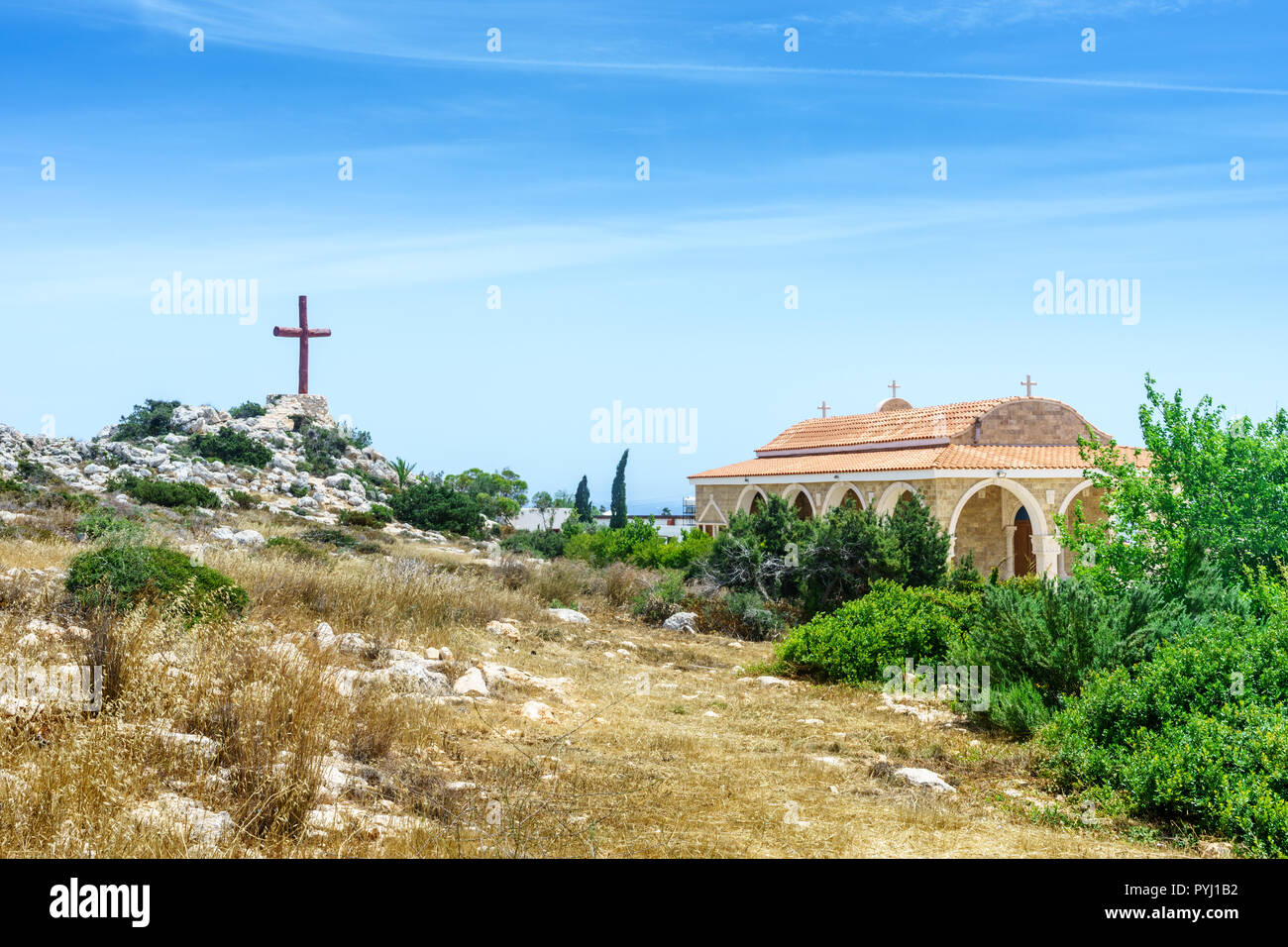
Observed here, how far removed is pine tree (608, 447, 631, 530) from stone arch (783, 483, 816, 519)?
12190 mm

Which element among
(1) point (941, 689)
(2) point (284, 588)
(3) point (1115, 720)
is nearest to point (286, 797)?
(3) point (1115, 720)

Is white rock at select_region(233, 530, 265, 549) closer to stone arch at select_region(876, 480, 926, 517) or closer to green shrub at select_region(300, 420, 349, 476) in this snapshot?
stone arch at select_region(876, 480, 926, 517)

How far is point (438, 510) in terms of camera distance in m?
33.7

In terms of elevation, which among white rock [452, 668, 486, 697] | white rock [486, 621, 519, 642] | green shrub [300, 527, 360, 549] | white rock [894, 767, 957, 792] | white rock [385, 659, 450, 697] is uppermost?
green shrub [300, 527, 360, 549]

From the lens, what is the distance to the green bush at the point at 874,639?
460 inches

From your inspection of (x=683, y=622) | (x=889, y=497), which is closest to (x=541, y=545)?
(x=889, y=497)

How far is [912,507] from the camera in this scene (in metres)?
17.9

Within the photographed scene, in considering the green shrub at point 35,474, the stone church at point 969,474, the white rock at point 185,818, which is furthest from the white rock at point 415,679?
the green shrub at point 35,474

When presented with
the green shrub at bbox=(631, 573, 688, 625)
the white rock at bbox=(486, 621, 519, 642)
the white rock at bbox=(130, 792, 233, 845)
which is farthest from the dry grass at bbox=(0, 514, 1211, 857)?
the green shrub at bbox=(631, 573, 688, 625)

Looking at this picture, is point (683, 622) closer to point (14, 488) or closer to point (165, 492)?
point (14, 488)

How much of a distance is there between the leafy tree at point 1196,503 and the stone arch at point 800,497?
13044mm

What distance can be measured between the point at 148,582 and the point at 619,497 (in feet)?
106

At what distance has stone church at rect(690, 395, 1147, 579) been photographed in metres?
21.7

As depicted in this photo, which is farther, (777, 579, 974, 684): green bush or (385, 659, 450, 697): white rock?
(777, 579, 974, 684): green bush
